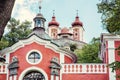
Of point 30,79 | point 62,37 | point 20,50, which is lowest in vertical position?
point 30,79

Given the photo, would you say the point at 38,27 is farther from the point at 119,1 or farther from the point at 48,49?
the point at 119,1

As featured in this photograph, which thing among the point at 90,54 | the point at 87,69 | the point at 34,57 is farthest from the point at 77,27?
the point at 87,69

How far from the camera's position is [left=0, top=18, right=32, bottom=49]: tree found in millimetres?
40188

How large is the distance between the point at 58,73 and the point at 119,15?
856 cm

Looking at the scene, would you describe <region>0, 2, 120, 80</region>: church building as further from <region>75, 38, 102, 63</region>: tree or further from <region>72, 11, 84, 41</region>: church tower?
<region>72, 11, 84, 41</region>: church tower

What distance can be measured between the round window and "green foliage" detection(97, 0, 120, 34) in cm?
731

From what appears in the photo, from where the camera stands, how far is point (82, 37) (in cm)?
8556

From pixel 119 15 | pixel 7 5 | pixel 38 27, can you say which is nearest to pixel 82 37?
pixel 38 27

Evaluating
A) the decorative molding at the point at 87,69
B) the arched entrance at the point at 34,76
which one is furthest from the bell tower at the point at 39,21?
the decorative molding at the point at 87,69

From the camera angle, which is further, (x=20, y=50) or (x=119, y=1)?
(x=20, y=50)

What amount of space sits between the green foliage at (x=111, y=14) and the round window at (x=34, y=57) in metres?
7.31

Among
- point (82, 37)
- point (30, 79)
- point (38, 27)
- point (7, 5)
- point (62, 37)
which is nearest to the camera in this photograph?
point (7, 5)

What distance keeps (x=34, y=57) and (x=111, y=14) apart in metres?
8.25

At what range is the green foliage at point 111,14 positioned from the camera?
14.1m
